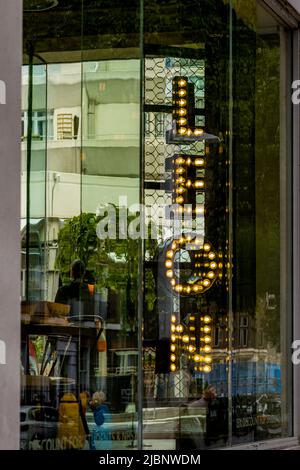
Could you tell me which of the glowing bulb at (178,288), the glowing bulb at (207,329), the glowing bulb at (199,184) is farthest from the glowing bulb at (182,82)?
the glowing bulb at (207,329)

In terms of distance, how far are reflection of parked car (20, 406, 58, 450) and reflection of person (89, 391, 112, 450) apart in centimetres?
41

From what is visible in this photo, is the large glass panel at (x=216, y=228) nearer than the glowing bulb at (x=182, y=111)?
Yes

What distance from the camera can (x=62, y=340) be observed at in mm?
6492

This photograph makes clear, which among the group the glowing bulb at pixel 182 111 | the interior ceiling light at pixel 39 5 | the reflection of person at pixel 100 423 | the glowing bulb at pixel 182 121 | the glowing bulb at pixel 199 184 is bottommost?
the reflection of person at pixel 100 423

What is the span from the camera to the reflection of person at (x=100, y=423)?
6.79 metres

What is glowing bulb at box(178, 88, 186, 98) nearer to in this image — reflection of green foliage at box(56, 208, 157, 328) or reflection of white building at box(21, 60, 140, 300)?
reflection of white building at box(21, 60, 140, 300)

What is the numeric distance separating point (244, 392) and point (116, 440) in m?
2.12

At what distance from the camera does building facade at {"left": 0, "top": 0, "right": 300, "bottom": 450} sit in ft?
20.2

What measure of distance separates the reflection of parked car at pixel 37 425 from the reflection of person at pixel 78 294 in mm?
557

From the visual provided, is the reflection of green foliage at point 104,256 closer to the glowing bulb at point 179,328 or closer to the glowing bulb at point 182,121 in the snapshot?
the glowing bulb at point 179,328

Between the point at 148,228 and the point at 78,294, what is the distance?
0.86 meters

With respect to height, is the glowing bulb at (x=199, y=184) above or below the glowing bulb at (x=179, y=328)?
above

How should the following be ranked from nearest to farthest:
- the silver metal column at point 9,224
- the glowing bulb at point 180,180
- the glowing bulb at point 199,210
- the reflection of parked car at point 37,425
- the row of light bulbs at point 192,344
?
the silver metal column at point 9,224
the reflection of parked car at point 37,425
the row of light bulbs at point 192,344
the glowing bulb at point 180,180
the glowing bulb at point 199,210

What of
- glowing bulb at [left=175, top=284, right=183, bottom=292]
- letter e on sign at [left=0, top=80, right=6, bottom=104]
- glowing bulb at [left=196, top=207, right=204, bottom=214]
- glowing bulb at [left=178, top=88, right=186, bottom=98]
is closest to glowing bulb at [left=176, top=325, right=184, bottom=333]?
glowing bulb at [left=175, top=284, right=183, bottom=292]
